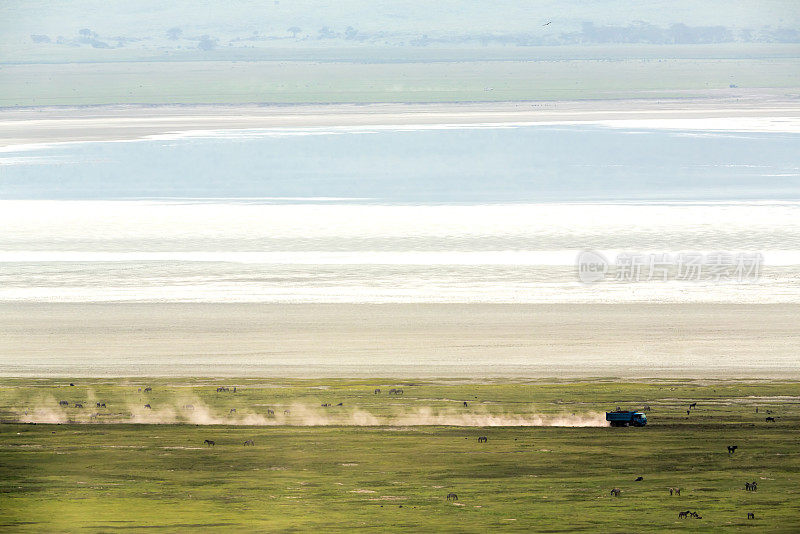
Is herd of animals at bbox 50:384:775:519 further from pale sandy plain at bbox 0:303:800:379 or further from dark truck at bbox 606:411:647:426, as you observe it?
pale sandy plain at bbox 0:303:800:379

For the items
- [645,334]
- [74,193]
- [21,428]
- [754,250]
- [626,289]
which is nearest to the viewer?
[21,428]

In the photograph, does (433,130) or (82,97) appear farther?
(82,97)

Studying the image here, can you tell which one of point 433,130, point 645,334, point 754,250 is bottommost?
point 645,334

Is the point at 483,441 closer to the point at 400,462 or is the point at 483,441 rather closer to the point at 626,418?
the point at 400,462

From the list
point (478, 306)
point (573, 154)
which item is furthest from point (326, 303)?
point (573, 154)

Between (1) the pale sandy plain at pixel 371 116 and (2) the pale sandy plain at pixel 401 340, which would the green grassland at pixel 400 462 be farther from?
(1) the pale sandy plain at pixel 371 116

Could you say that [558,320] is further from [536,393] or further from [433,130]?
[433,130]
